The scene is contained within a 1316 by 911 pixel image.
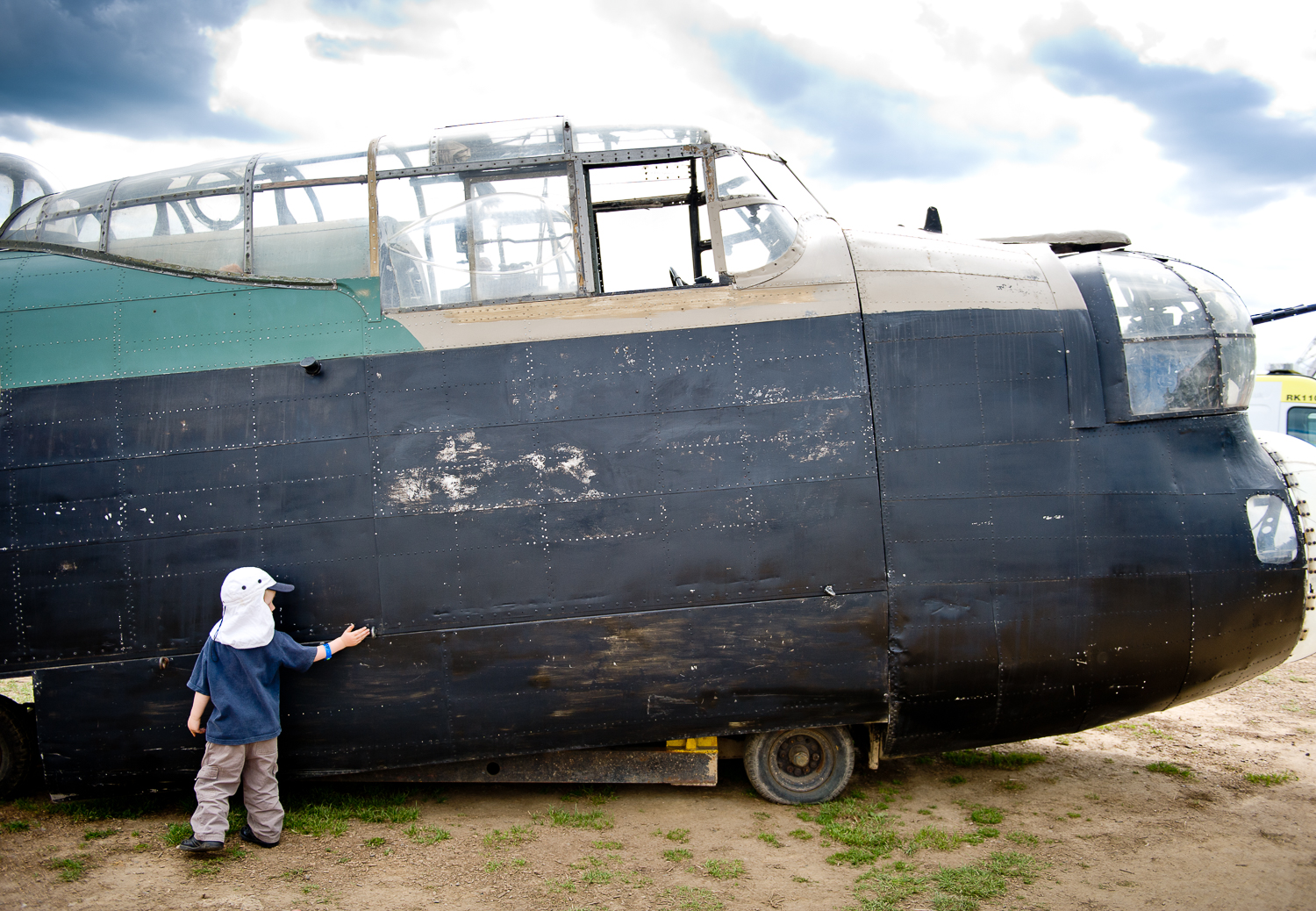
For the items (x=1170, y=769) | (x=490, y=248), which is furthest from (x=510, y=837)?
(x=1170, y=769)

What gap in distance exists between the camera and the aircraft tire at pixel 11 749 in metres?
6.05

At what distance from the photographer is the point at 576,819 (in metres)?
5.85

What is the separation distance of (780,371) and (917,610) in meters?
1.94

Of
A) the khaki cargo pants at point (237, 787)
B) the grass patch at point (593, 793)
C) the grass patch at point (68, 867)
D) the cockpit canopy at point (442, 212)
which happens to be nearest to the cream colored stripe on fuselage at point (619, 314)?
the cockpit canopy at point (442, 212)

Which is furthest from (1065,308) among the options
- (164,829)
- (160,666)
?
(164,829)

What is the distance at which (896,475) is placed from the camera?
565 cm

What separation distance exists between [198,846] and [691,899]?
10.5 feet

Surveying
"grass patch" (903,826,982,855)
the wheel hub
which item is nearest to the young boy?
the wheel hub

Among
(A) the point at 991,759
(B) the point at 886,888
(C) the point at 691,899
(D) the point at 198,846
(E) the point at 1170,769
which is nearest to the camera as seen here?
(C) the point at 691,899

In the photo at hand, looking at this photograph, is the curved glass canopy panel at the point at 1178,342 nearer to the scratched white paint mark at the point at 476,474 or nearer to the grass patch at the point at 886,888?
the grass patch at the point at 886,888

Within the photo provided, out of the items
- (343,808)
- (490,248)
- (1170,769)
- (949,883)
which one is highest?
(490,248)

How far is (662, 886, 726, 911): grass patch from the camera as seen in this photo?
15.5 feet

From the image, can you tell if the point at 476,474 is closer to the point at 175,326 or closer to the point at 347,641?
the point at 347,641

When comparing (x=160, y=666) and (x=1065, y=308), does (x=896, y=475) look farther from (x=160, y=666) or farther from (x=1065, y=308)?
(x=160, y=666)
